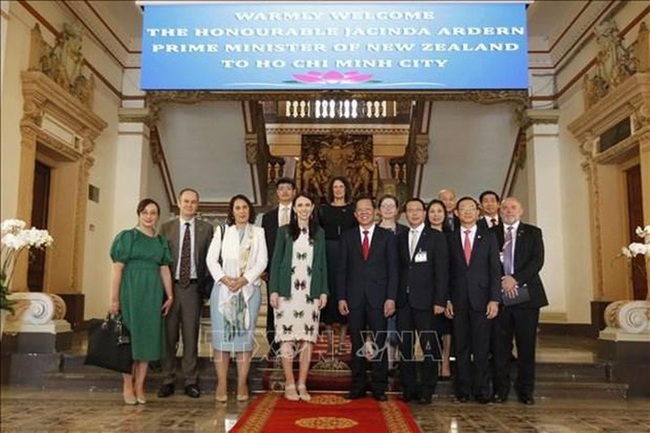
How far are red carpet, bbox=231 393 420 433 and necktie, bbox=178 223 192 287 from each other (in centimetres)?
90

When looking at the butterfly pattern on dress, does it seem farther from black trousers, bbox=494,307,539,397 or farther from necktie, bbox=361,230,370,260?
black trousers, bbox=494,307,539,397

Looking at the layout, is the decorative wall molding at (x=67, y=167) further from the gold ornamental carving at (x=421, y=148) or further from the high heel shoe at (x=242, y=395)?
the gold ornamental carving at (x=421, y=148)

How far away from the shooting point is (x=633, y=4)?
18.2ft

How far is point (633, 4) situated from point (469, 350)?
3.73 meters

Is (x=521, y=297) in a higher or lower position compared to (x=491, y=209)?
lower

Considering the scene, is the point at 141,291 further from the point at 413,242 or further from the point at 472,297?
the point at 472,297

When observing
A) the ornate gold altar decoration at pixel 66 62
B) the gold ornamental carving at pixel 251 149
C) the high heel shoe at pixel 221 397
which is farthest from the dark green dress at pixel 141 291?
the gold ornamental carving at pixel 251 149

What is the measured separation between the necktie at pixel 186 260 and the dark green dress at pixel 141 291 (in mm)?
158

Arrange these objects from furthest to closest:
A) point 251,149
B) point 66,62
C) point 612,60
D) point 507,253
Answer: point 251,149
point 612,60
point 66,62
point 507,253

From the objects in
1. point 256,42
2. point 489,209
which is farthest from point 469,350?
point 256,42

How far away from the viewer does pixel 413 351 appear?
3869mm

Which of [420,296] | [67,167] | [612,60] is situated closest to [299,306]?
[420,296]

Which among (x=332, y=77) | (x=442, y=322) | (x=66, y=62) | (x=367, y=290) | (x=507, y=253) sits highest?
(x=66, y=62)

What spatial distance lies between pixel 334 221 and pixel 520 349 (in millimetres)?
1457
